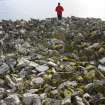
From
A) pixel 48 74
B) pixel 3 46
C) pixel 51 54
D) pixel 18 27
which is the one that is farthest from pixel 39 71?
pixel 18 27

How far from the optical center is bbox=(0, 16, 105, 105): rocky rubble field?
16.8m

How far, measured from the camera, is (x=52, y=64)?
20.7m

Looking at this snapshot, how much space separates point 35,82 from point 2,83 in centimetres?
173

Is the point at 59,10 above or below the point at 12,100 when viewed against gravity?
above

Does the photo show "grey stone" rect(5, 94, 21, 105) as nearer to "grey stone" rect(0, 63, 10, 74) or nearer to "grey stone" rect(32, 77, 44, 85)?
"grey stone" rect(32, 77, 44, 85)

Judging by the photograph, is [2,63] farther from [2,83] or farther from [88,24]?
[88,24]

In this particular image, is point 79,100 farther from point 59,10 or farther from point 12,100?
point 59,10

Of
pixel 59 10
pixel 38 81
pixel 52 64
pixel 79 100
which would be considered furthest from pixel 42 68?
pixel 59 10

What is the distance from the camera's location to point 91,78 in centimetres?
1914

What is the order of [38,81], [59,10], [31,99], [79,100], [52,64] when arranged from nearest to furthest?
[79,100], [31,99], [38,81], [52,64], [59,10]

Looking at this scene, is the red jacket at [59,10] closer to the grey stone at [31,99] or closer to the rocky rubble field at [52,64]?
the rocky rubble field at [52,64]

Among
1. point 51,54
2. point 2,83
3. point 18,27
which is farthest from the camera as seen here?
point 18,27

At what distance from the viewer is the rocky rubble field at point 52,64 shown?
55.1ft

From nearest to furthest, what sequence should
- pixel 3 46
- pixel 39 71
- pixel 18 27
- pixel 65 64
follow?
pixel 39 71
pixel 65 64
pixel 3 46
pixel 18 27
